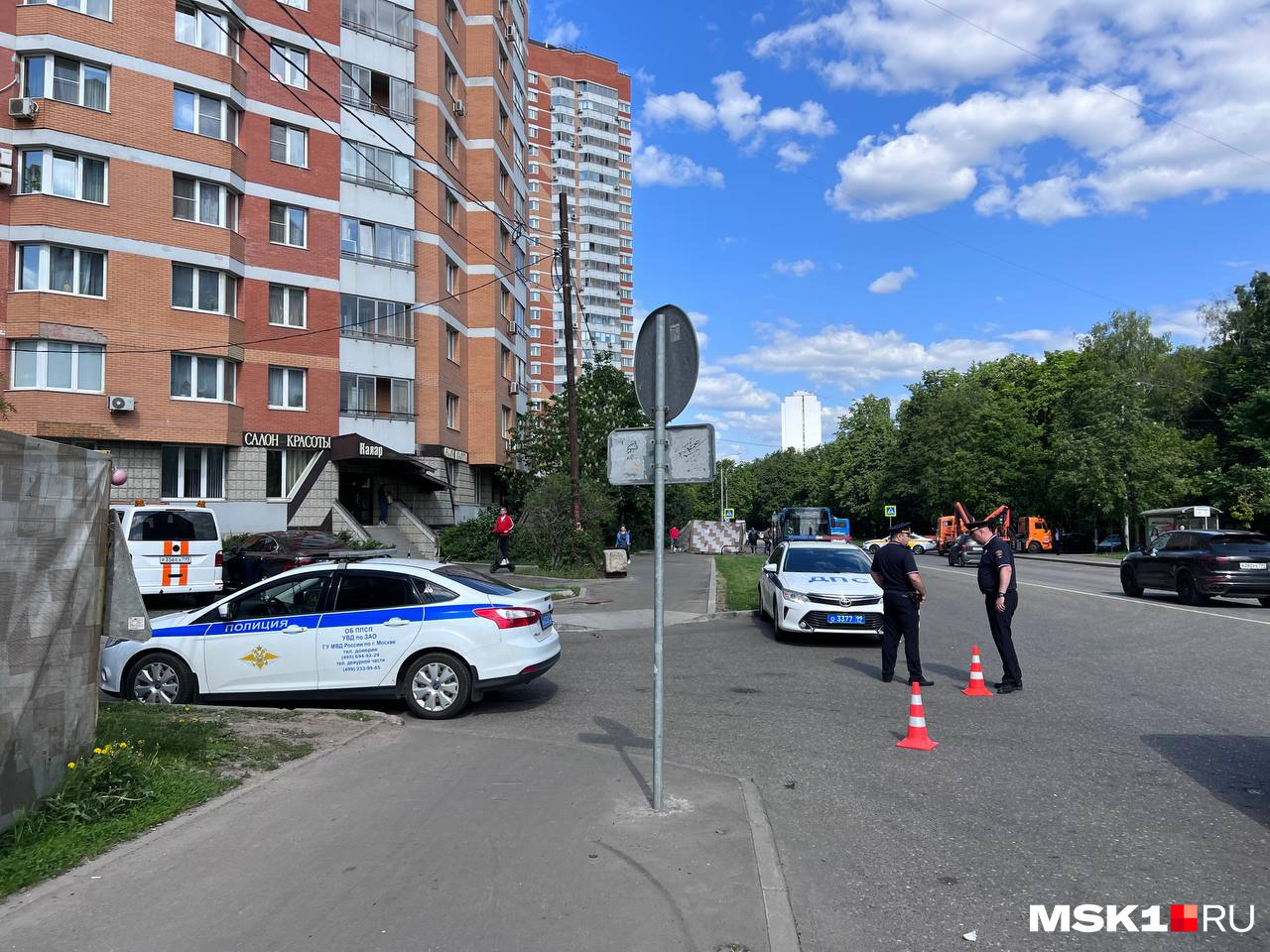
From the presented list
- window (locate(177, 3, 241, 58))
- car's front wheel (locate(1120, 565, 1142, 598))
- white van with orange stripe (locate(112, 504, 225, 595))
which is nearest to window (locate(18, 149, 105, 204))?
window (locate(177, 3, 241, 58))

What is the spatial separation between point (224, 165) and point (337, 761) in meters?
28.3

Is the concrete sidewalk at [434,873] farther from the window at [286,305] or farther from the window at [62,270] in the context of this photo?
the window at [286,305]

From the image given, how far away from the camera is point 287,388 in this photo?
105 ft

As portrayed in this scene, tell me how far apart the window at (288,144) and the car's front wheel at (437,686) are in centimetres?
2827

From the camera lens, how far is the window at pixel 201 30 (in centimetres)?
2950

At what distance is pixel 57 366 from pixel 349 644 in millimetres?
23344

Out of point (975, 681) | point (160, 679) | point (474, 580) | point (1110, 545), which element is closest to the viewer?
point (160, 679)

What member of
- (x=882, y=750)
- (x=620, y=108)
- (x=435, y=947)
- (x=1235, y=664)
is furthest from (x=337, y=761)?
(x=620, y=108)

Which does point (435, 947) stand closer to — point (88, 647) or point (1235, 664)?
point (88, 647)

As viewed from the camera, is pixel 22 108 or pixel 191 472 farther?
pixel 191 472

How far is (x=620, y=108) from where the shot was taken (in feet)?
388

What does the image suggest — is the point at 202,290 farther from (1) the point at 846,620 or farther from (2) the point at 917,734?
(2) the point at 917,734

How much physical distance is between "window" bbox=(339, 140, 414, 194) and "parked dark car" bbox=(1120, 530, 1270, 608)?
2719 cm

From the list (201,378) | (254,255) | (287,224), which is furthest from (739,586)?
(287,224)
